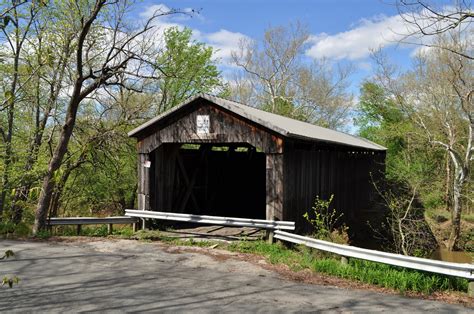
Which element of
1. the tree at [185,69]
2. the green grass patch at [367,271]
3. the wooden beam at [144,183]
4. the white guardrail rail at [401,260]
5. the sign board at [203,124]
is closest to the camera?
the white guardrail rail at [401,260]

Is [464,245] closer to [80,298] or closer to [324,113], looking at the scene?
[80,298]

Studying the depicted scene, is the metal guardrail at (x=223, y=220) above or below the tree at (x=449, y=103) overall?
below

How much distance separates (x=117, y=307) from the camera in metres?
5.27

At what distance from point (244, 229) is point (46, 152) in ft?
25.3

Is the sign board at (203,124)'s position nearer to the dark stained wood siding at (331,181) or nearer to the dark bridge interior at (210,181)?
the dark bridge interior at (210,181)

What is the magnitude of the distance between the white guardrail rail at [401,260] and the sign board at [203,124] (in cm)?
395

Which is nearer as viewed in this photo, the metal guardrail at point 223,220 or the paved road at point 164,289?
the paved road at point 164,289

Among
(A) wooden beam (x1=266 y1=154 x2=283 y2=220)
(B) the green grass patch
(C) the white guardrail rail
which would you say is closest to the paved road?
(B) the green grass patch

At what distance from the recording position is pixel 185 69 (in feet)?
76.6

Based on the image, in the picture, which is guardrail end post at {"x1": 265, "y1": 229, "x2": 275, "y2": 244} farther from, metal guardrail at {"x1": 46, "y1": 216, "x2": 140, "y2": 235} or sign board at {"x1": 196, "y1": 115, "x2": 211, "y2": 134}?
metal guardrail at {"x1": 46, "y1": 216, "x2": 140, "y2": 235}

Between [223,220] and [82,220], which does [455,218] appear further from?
[82,220]

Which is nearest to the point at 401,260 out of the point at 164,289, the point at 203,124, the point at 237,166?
the point at 164,289

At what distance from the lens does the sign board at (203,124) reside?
1077cm

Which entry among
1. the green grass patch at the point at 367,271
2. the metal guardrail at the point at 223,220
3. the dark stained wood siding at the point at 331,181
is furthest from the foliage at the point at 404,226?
the metal guardrail at the point at 223,220
